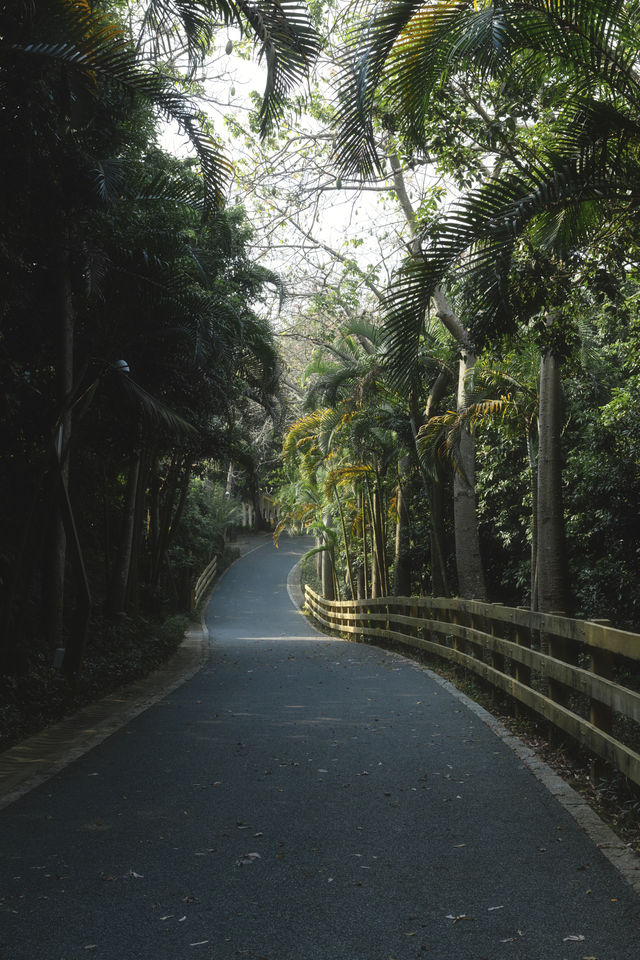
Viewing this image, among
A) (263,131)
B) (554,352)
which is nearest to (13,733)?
(263,131)

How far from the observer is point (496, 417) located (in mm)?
15297

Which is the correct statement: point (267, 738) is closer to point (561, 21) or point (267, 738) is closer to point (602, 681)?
point (602, 681)

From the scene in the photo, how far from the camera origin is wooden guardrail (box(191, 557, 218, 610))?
117ft

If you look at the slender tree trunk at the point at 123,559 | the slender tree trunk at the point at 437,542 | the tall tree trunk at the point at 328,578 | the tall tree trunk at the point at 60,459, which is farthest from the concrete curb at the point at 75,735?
the tall tree trunk at the point at 328,578

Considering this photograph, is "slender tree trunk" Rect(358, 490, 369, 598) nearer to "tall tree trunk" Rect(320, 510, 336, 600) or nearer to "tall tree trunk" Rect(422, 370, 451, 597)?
"tall tree trunk" Rect(320, 510, 336, 600)

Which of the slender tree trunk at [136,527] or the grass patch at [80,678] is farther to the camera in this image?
the slender tree trunk at [136,527]

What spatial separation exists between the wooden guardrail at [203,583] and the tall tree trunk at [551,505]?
22.8m

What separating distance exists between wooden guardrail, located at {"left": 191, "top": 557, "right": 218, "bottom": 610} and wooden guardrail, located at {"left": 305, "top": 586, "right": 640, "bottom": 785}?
22579 millimetres

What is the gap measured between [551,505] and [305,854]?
8.32 meters

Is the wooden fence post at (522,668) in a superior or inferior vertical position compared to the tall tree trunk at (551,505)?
inferior

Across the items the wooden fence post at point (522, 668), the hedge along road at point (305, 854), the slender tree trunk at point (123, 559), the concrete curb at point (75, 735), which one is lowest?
the hedge along road at point (305, 854)

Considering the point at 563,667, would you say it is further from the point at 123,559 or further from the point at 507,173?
the point at 123,559

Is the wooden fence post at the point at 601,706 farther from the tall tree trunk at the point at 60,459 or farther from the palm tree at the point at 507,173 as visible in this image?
the tall tree trunk at the point at 60,459

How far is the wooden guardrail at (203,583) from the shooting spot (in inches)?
1399
